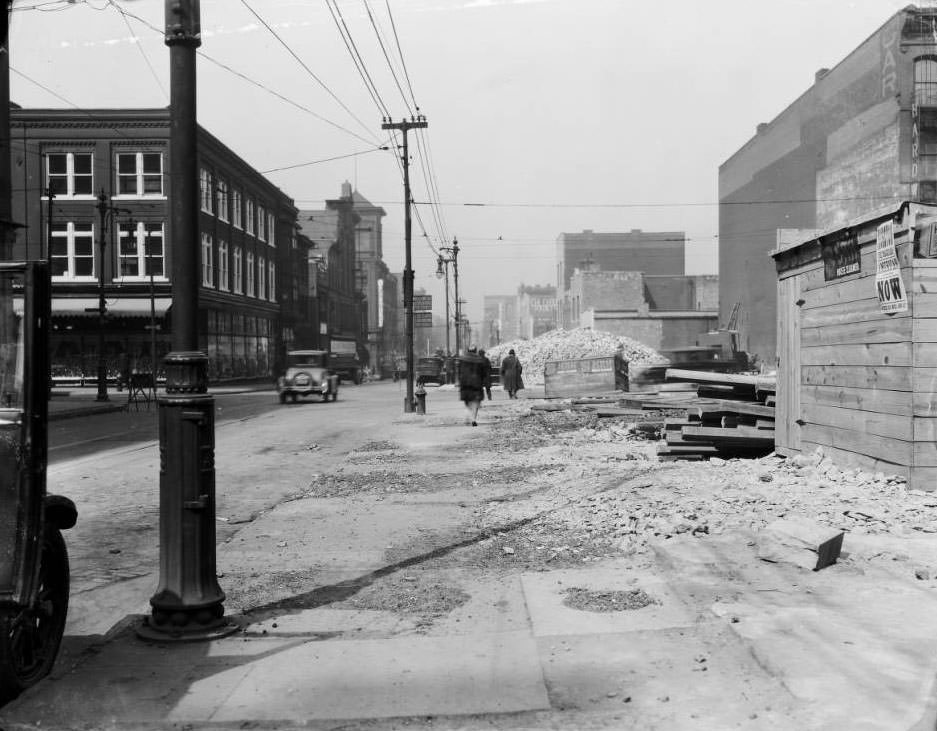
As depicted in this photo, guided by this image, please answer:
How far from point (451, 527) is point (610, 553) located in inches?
73.5

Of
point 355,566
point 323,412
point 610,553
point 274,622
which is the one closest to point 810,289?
point 610,553

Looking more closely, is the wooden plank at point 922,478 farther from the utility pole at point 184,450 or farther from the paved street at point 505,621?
the utility pole at point 184,450

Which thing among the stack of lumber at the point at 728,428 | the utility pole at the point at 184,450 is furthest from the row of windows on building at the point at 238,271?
the utility pole at the point at 184,450

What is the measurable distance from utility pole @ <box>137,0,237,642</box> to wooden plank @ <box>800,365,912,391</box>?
5789 millimetres

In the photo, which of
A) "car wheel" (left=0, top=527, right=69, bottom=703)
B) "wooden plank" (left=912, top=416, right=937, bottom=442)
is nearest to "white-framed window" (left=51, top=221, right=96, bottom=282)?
"car wheel" (left=0, top=527, right=69, bottom=703)

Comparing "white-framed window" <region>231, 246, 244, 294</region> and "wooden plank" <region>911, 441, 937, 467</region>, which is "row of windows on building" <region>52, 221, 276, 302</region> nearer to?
"white-framed window" <region>231, 246, 244, 294</region>

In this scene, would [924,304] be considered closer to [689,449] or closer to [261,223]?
[689,449]

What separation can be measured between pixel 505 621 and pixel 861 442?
187 inches

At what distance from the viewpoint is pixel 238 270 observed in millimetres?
54281

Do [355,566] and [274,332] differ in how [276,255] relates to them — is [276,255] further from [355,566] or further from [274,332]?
[355,566]

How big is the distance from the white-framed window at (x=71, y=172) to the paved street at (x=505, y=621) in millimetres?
38413

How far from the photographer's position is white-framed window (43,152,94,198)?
141ft

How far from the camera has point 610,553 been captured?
6.58 m

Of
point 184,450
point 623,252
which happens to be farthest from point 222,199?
point 623,252
